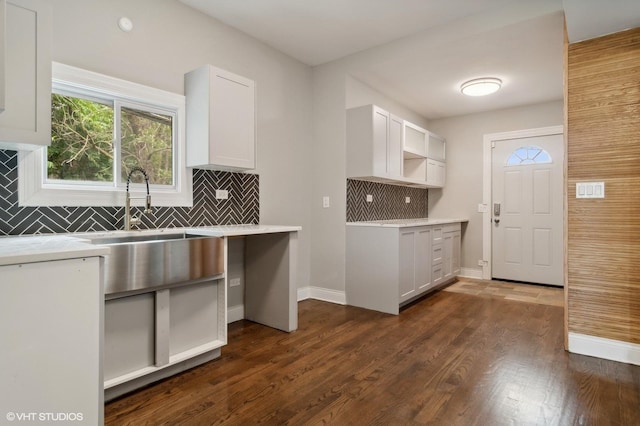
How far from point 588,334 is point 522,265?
2744 millimetres

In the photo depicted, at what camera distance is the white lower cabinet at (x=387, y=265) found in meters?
3.51

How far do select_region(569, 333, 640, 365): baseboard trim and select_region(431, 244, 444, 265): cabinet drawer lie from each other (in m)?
1.77

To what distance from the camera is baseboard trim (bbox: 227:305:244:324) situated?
318 cm

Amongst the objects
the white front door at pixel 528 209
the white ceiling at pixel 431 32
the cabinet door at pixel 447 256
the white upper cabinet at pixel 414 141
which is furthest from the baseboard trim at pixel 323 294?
the white front door at pixel 528 209

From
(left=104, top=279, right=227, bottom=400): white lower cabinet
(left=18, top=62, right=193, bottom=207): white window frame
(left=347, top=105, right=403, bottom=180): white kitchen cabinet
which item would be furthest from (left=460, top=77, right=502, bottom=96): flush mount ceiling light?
(left=104, top=279, right=227, bottom=400): white lower cabinet

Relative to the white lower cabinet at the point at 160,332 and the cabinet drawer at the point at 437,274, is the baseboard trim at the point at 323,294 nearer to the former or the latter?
the cabinet drawer at the point at 437,274

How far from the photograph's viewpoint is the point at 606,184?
8.14ft

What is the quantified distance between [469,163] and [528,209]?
1.11 metres

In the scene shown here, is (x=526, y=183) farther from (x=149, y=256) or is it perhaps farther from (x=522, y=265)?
(x=149, y=256)

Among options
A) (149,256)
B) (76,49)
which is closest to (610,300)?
(149,256)

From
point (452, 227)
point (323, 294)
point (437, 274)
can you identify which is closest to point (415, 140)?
point (452, 227)

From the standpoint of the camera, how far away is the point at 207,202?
9.91 ft

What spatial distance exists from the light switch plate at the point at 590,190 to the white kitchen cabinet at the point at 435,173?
2625mm

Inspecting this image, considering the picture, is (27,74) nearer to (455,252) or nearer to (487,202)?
(455,252)
